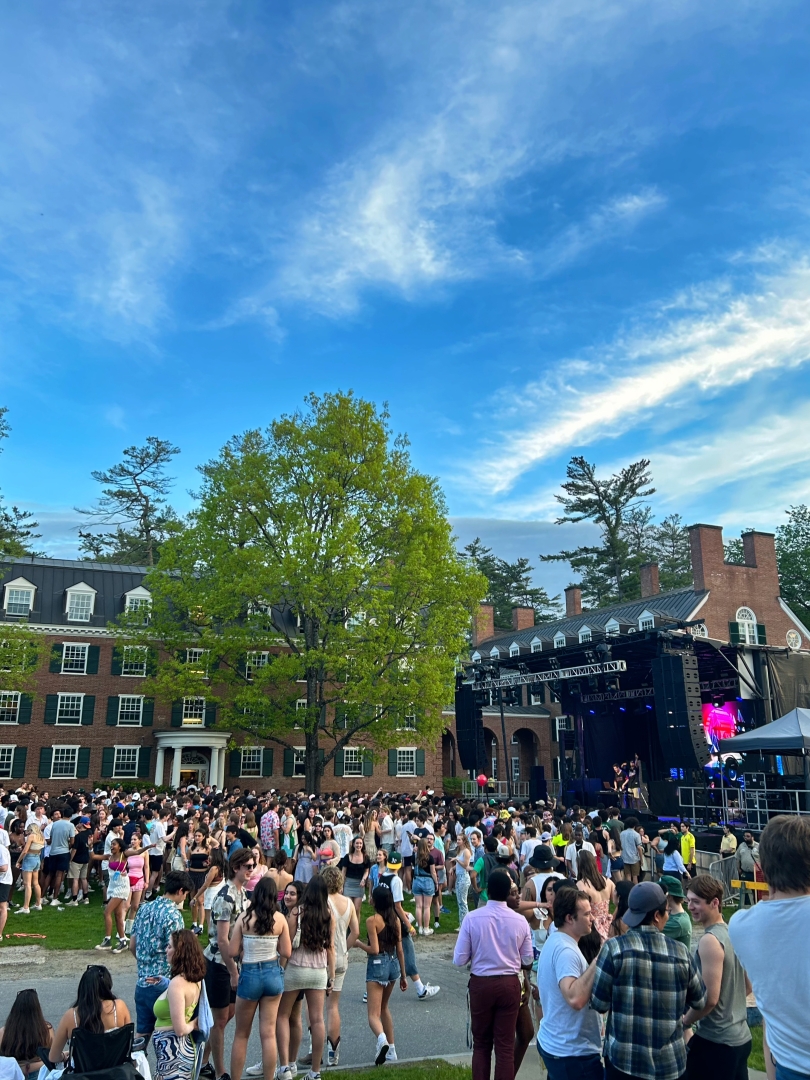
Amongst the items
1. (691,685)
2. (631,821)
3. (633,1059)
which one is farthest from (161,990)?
(691,685)

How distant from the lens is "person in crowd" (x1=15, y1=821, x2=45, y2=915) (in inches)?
574

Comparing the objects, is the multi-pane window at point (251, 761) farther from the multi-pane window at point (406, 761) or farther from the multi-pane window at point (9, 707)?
the multi-pane window at point (9, 707)

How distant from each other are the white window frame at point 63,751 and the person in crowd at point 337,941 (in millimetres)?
29459

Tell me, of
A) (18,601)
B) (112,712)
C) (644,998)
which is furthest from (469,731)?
(644,998)

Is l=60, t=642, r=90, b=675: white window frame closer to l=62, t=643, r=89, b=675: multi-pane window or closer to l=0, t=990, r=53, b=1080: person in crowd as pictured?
l=62, t=643, r=89, b=675: multi-pane window

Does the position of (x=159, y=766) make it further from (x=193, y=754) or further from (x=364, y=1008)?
(x=364, y=1008)

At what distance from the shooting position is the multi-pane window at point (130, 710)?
34.8 meters

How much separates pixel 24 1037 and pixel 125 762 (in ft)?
105

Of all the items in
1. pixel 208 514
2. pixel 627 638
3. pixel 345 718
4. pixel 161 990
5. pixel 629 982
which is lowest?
pixel 161 990

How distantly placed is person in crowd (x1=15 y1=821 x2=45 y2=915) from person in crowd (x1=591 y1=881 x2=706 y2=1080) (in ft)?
43.7

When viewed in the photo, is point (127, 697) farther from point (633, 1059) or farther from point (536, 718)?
point (633, 1059)

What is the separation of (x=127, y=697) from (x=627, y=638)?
21.7 m

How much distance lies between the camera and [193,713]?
3566 cm

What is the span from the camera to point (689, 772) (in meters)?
24.6
